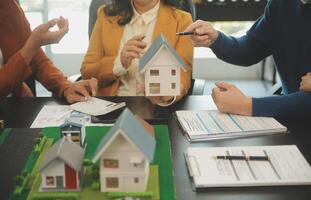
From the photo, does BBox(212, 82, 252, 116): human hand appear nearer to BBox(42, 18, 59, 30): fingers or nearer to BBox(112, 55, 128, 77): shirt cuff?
BBox(112, 55, 128, 77): shirt cuff

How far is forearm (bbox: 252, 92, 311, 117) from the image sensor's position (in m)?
1.41

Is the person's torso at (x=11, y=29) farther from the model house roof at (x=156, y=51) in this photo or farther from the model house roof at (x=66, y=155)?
the model house roof at (x=66, y=155)

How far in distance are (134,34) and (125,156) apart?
3.46 ft

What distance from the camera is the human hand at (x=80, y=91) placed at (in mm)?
1606

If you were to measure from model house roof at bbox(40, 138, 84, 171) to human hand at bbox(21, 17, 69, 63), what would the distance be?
0.71 metres

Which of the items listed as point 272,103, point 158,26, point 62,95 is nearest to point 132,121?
point 272,103

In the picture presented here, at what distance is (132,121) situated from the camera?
93 centimetres

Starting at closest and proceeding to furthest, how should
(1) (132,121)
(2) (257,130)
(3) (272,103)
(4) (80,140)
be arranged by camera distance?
(1) (132,121), (4) (80,140), (2) (257,130), (3) (272,103)

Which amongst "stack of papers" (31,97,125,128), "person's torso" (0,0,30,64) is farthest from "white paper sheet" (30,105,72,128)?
"person's torso" (0,0,30,64)

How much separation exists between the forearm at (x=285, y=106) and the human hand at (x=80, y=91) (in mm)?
654

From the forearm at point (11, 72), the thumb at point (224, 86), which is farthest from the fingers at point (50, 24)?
the thumb at point (224, 86)

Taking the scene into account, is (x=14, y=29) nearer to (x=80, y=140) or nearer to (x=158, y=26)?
(x=158, y=26)

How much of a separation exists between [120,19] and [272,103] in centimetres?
83

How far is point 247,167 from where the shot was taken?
1.07 m
